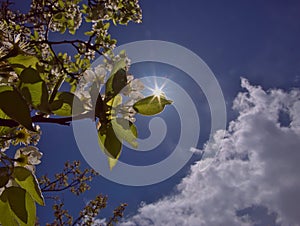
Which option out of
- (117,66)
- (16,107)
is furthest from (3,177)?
(117,66)

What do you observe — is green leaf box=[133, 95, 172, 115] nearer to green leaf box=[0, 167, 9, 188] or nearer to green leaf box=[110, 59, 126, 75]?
green leaf box=[110, 59, 126, 75]

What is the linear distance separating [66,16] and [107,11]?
1.16 ft

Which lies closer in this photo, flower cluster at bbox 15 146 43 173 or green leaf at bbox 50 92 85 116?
green leaf at bbox 50 92 85 116

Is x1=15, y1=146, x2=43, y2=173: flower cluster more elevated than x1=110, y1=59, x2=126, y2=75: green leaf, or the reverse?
x1=110, y1=59, x2=126, y2=75: green leaf

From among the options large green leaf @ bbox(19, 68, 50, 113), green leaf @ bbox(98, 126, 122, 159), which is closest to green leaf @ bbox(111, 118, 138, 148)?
green leaf @ bbox(98, 126, 122, 159)

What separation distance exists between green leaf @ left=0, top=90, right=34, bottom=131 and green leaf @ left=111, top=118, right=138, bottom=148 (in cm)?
18

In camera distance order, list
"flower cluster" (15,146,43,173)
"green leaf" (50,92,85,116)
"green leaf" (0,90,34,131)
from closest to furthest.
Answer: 1. "green leaf" (0,90,34,131)
2. "green leaf" (50,92,85,116)
3. "flower cluster" (15,146,43,173)

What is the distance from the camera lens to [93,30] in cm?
308

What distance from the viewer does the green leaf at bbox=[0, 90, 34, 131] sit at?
45 centimetres

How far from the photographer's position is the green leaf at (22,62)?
0.56 m

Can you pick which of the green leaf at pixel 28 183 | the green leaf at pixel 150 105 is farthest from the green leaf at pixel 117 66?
the green leaf at pixel 28 183

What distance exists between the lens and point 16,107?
46cm

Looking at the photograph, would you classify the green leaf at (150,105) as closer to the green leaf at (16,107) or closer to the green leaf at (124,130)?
the green leaf at (124,130)

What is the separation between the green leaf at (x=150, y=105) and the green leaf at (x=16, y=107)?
8.2 inches
